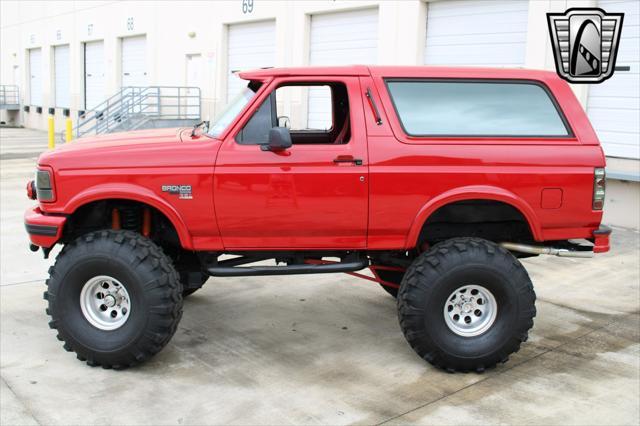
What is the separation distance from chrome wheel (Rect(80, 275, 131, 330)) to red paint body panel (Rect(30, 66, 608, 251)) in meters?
0.61

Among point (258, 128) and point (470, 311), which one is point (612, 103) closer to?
point (470, 311)

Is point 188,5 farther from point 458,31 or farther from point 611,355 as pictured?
point 611,355

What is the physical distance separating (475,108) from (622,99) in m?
6.79

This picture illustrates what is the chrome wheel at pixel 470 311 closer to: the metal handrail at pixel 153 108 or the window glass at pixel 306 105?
the window glass at pixel 306 105

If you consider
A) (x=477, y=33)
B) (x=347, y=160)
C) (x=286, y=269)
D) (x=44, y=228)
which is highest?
(x=477, y=33)

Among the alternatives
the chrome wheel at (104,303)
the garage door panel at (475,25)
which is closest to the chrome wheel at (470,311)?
the chrome wheel at (104,303)

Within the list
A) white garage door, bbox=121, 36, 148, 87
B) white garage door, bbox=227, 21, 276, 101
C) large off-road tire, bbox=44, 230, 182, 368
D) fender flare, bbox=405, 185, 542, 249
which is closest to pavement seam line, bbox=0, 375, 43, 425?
large off-road tire, bbox=44, 230, 182, 368

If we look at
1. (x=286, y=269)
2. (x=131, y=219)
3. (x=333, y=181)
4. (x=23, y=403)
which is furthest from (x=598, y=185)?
(x=23, y=403)

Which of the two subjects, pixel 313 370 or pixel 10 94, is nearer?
pixel 313 370

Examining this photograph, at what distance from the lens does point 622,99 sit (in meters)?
11.0

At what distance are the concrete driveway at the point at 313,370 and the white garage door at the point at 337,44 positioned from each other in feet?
29.7

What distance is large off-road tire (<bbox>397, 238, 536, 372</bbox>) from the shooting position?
5102 mm

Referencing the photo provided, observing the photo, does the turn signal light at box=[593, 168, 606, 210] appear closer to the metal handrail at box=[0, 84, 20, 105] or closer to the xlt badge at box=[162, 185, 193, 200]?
the xlt badge at box=[162, 185, 193, 200]

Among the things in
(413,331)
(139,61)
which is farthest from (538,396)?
(139,61)
